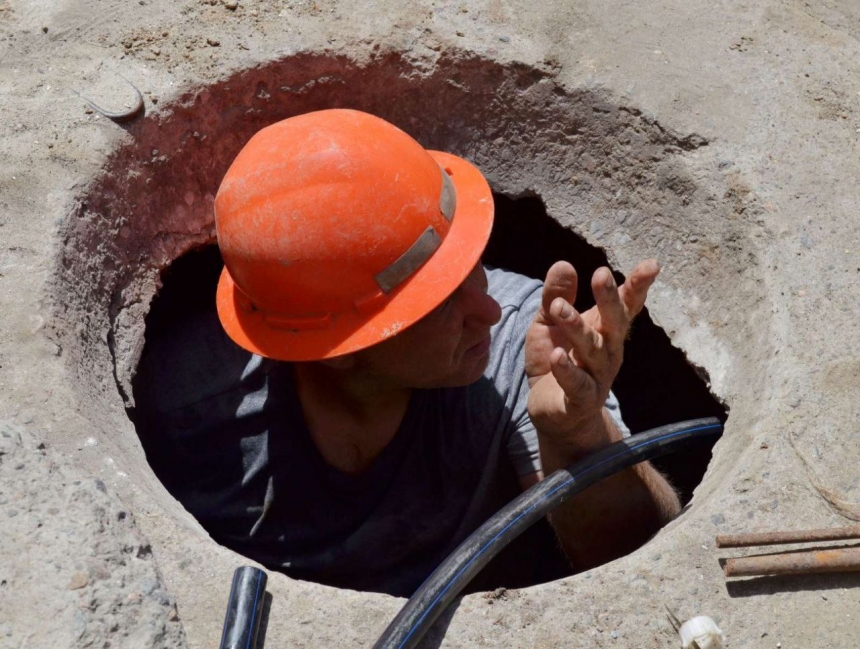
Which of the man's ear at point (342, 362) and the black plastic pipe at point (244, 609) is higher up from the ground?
the black plastic pipe at point (244, 609)

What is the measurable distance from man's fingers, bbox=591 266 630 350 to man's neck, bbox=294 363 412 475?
80 cm

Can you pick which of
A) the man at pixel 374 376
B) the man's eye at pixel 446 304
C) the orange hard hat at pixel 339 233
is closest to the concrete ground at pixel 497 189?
the man at pixel 374 376

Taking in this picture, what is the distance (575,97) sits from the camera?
3094 mm

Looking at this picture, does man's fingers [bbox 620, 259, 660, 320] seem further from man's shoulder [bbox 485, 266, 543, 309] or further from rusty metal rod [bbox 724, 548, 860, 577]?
man's shoulder [bbox 485, 266, 543, 309]

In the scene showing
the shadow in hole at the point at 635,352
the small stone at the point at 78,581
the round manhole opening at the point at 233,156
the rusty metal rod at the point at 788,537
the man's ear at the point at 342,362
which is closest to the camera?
the small stone at the point at 78,581

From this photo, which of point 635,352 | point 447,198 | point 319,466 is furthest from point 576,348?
point 635,352

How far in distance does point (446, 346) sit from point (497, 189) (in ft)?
3.14

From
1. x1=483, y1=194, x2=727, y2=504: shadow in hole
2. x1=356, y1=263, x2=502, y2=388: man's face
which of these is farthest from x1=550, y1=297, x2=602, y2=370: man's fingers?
x1=483, y1=194, x2=727, y2=504: shadow in hole

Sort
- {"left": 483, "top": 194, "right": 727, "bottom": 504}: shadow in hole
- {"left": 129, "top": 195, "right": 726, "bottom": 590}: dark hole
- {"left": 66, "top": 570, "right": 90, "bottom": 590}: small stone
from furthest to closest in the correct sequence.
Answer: {"left": 483, "top": 194, "right": 727, "bottom": 504}: shadow in hole < {"left": 129, "top": 195, "right": 726, "bottom": 590}: dark hole < {"left": 66, "top": 570, "right": 90, "bottom": 590}: small stone

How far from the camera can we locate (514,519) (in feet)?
7.26

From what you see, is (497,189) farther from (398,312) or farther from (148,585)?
(148,585)

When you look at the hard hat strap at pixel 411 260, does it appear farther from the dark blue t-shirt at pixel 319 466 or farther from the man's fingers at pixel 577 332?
the dark blue t-shirt at pixel 319 466

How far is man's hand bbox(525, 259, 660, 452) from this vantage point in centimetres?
223

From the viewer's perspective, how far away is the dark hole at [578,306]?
11.3 ft
